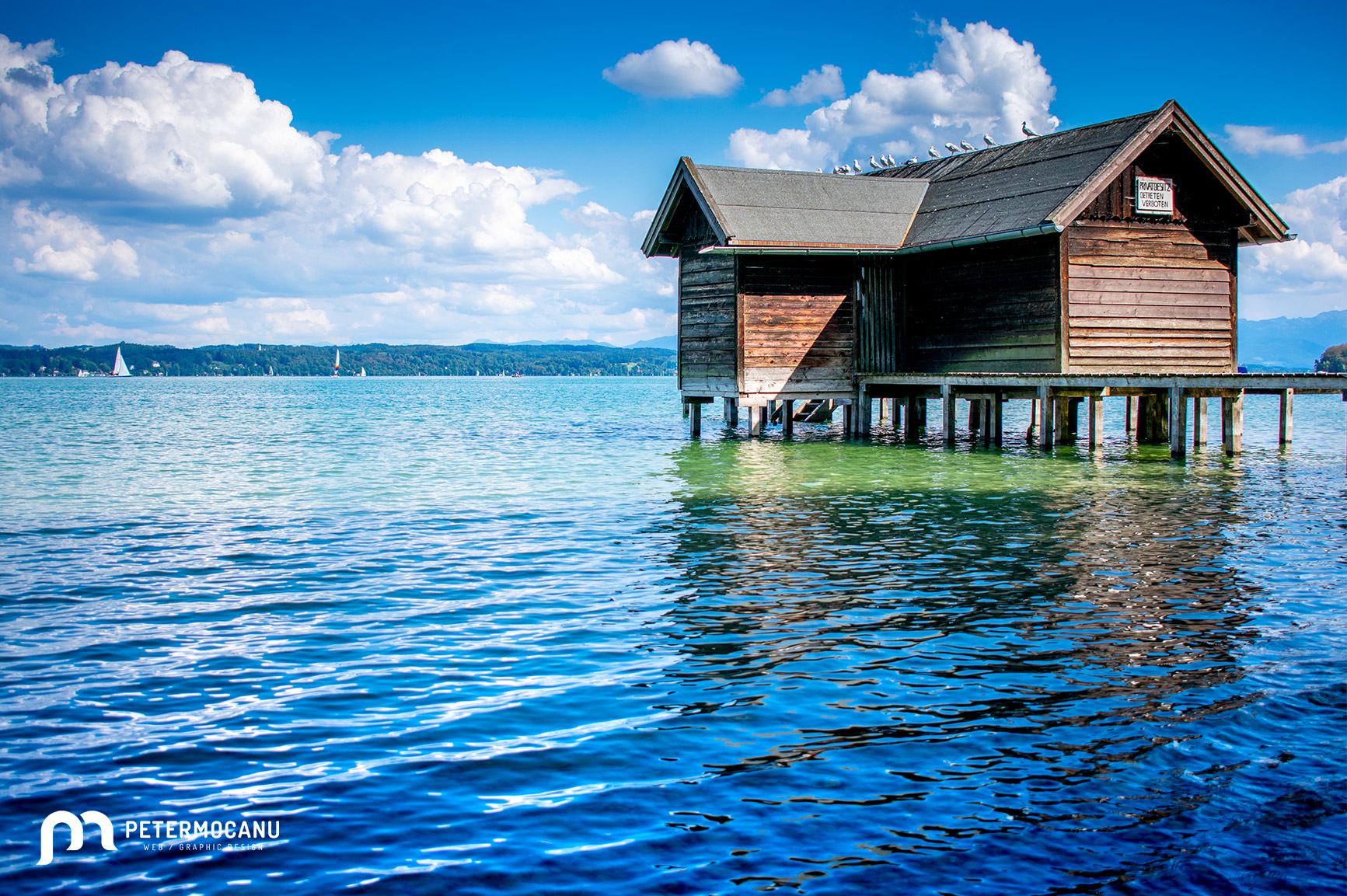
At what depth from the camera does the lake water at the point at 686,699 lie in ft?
16.9

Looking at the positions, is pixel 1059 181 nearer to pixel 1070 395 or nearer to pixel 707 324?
pixel 1070 395

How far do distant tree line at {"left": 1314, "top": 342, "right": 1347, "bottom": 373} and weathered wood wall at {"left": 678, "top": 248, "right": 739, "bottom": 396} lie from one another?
106 m

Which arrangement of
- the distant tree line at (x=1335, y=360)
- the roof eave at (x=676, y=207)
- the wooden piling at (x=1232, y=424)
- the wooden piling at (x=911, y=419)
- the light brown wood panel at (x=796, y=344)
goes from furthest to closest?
the distant tree line at (x=1335, y=360)
the wooden piling at (x=911, y=419)
the light brown wood panel at (x=796, y=344)
the roof eave at (x=676, y=207)
the wooden piling at (x=1232, y=424)

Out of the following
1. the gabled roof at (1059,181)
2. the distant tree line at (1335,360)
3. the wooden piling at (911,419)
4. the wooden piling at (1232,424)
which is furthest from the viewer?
the distant tree line at (1335,360)

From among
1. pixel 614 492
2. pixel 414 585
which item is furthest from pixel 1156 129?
Answer: pixel 414 585

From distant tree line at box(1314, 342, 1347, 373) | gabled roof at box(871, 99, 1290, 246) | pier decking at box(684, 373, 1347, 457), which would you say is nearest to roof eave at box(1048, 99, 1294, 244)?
gabled roof at box(871, 99, 1290, 246)

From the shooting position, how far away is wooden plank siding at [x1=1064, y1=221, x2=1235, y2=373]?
1006 inches

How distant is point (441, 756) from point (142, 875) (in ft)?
5.84

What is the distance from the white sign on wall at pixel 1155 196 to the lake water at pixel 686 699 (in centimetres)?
1107

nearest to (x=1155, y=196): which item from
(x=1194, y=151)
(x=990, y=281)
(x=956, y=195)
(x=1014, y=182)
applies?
(x=1194, y=151)

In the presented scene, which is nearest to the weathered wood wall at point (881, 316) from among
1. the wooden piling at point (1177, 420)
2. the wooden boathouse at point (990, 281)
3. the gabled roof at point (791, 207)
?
the wooden boathouse at point (990, 281)

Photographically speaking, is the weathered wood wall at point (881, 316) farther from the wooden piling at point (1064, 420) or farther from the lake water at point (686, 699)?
the lake water at point (686, 699)

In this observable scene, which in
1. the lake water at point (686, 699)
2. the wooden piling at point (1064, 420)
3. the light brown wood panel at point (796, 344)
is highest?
the light brown wood panel at point (796, 344)

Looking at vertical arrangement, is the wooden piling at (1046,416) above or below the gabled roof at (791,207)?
below
